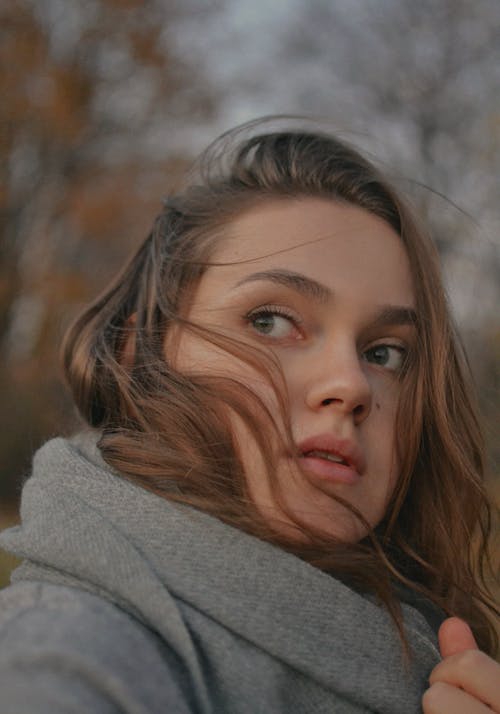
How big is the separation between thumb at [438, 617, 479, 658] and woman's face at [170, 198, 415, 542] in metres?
0.27

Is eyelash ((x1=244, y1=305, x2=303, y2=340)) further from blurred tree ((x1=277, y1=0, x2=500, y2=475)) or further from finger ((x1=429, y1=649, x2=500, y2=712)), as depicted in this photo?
blurred tree ((x1=277, y1=0, x2=500, y2=475))

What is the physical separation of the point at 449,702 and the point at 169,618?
61cm

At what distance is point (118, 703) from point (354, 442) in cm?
80

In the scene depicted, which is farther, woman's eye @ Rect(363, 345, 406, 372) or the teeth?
woman's eye @ Rect(363, 345, 406, 372)

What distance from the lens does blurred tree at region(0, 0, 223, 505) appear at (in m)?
10.7

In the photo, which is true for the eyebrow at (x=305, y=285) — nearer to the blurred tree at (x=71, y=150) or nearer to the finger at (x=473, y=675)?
the finger at (x=473, y=675)

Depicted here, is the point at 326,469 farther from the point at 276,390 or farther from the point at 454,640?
Result: the point at 454,640

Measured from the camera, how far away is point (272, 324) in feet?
5.80

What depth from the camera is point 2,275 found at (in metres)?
11.3

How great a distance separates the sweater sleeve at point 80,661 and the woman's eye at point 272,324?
73 cm

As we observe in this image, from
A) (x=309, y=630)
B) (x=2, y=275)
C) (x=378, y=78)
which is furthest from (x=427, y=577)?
(x=378, y=78)

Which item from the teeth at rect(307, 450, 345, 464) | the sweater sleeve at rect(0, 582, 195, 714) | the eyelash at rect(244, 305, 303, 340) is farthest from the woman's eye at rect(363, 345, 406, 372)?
the sweater sleeve at rect(0, 582, 195, 714)

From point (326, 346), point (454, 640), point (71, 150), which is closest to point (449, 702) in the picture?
point (454, 640)

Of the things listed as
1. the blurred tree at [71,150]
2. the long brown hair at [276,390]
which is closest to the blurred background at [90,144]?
the blurred tree at [71,150]
